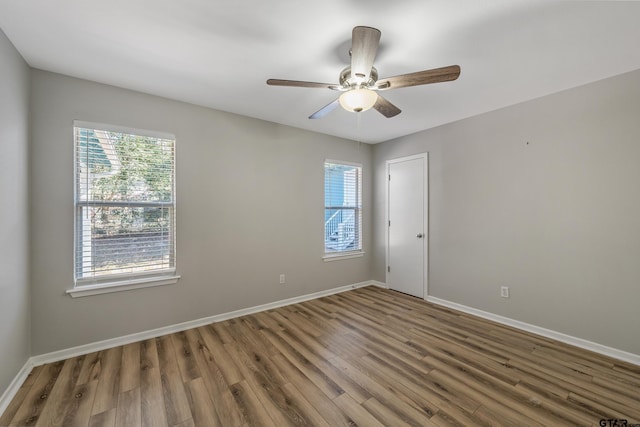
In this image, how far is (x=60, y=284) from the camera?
2.29 m

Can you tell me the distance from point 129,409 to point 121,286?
1.21m

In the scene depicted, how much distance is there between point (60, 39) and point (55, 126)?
787 millimetres

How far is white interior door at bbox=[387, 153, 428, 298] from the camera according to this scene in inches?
153

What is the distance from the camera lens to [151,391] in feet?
6.13

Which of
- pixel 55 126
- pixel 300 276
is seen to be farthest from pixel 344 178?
pixel 55 126

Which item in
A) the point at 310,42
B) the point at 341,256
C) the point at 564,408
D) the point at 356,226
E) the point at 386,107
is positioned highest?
the point at 310,42

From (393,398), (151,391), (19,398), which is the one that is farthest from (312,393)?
(19,398)

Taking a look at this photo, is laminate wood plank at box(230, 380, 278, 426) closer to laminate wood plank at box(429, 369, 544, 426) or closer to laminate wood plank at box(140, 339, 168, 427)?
laminate wood plank at box(140, 339, 168, 427)

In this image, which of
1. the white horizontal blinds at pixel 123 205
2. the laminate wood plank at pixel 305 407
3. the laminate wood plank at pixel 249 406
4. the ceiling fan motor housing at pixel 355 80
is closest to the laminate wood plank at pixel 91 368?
the white horizontal blinds at pixel 123 205

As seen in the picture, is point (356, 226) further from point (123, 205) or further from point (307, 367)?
point (123, 205)

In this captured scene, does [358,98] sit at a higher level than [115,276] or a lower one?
higher

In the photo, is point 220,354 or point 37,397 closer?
point 37,397

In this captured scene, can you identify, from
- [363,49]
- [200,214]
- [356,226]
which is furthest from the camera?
[356,226]

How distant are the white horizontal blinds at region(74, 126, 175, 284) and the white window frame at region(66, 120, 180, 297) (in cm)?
1
